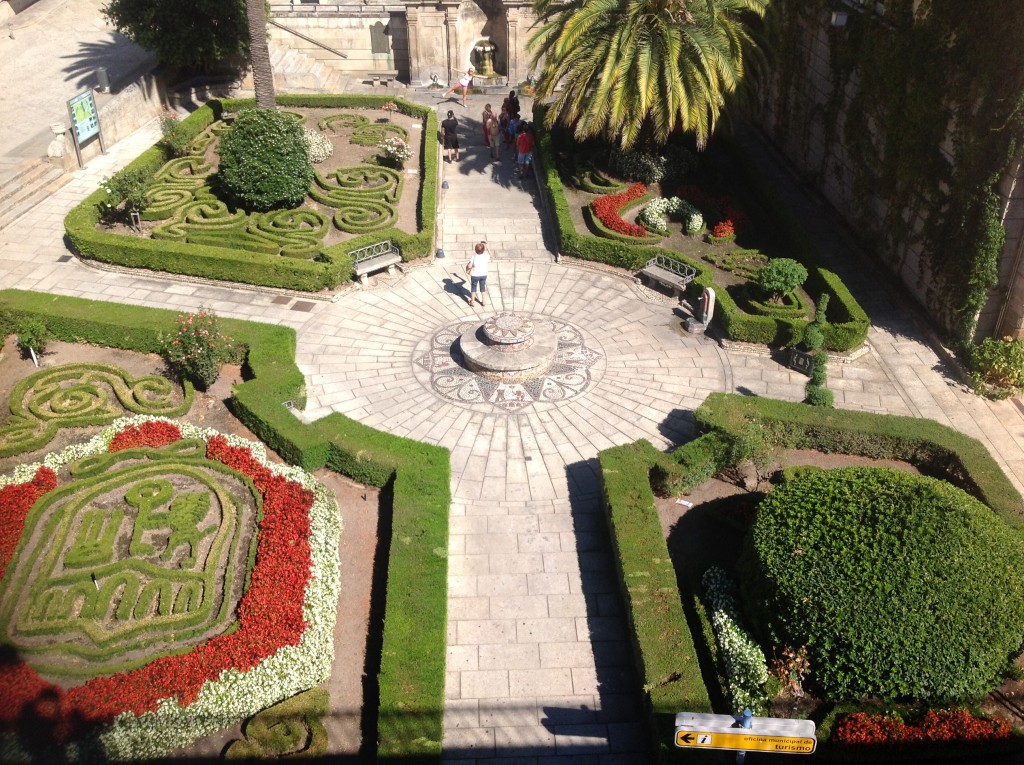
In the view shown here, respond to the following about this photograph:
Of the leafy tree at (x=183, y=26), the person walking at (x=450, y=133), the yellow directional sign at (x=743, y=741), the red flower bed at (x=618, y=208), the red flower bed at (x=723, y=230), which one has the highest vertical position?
the leafy tree at (x=183, y=26)

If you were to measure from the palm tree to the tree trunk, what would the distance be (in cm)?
933

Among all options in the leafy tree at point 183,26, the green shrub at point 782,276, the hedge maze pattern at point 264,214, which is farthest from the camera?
the leafy tree at point 183,26

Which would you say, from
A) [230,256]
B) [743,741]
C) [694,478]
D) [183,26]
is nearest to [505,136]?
[183,26]

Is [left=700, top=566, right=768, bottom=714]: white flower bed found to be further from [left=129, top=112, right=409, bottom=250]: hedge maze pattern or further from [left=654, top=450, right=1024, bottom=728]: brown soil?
[left=129, top=112, right=409, bottom=250]: hedge maze pattern

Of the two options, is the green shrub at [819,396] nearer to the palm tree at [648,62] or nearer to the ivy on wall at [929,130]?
the ivy on wall at [929,130]

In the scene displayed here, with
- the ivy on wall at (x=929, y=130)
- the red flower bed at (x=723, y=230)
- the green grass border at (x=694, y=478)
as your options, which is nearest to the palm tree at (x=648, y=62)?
the red flower bed at (x=723, y=230)

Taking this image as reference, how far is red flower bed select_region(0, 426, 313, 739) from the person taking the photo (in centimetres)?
1223

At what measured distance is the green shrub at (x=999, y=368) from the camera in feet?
66.0

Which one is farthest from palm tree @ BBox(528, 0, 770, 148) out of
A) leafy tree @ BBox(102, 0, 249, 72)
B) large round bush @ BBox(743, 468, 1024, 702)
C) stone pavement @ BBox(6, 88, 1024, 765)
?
large round bush @ BBox(743, 468, 1024, 702)

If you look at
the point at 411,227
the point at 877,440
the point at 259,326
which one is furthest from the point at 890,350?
the point at 259,326

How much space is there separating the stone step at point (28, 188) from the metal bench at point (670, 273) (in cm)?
1878

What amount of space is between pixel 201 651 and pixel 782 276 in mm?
15803

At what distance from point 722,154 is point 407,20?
50.6 feet

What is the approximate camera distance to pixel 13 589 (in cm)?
1407
